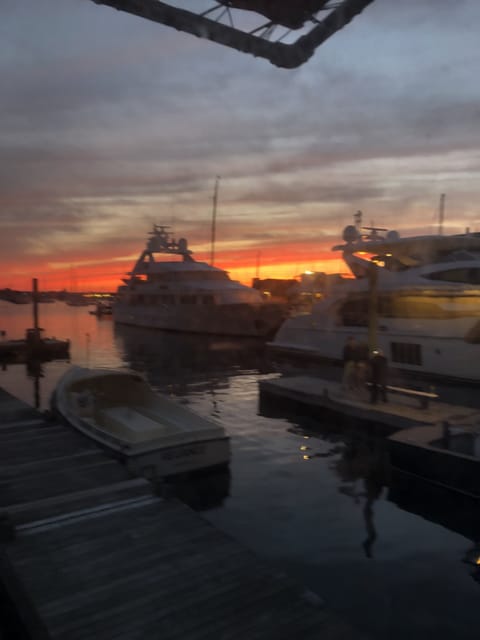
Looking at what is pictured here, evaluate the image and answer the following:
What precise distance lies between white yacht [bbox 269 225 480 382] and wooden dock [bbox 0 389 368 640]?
490 inches

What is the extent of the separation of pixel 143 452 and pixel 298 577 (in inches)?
149

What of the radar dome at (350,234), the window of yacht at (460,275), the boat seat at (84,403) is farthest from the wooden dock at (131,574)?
the radar dome at (350,234)

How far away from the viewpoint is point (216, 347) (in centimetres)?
3559

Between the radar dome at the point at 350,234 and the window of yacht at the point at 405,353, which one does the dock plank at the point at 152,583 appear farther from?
the radar dome at the point at 350,234

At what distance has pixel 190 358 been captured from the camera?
1182 inches

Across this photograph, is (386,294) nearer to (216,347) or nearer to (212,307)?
(216,347)

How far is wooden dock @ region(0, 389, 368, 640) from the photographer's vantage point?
467 cm

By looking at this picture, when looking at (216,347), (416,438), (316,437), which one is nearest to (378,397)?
(316,437)

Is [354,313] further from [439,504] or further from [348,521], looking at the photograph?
[348,521]

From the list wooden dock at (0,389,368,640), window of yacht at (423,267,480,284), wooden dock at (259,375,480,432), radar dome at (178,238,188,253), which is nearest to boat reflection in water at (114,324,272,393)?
wooden dock at (259,375,480,432)

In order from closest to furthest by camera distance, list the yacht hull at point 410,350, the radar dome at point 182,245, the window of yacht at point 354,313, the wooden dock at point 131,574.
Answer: the wooden dock at point 131,574, the yacht hull at point 410,350, the window of yacht at point 354,313, the radar dome at point 182,245

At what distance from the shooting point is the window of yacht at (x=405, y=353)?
75.9 feet

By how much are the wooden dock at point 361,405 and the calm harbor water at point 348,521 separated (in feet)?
1.60

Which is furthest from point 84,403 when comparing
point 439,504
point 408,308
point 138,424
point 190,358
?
point 190,358
